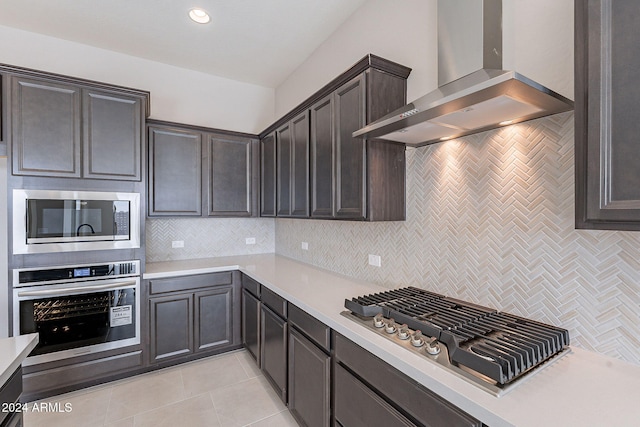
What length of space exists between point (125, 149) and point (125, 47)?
1.26 meters

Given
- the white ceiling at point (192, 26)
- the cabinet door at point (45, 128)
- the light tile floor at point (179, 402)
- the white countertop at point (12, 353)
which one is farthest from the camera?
the white ceiling at point (192, 26)

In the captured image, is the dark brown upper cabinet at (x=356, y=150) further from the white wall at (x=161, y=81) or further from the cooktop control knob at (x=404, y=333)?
the white wall at (x=161, y=81)

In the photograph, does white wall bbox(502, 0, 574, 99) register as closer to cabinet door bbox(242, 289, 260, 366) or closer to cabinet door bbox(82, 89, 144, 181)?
cabinet door bbox(242, 289, 260, 366)

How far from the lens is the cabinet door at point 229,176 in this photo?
10.7ft

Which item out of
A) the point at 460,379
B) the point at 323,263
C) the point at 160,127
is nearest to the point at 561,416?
the point at 460,379

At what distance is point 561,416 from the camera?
827 mm

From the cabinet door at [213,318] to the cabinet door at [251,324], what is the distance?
0.14 metres

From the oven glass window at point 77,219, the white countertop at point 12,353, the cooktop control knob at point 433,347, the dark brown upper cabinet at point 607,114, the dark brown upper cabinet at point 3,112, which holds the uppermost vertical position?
the dark brown upper cabinet at point 3,112

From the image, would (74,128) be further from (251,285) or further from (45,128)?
(251,285)

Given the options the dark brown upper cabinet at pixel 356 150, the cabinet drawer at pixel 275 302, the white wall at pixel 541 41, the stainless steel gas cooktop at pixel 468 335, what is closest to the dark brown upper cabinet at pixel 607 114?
the white wall at pixel 541 41

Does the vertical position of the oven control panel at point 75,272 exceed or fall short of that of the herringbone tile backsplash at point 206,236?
it falls short

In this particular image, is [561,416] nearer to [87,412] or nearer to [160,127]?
[87,412]

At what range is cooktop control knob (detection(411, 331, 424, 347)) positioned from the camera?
1218mm

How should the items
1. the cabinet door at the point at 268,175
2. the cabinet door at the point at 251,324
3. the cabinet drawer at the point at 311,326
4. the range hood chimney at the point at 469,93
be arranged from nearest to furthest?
the range hood chimney at the point at 469,93 < the cabinet drawer at the point at 311,326 < the cabinet door at the point at 251,324 < the cabinet door at the point at 268,175
